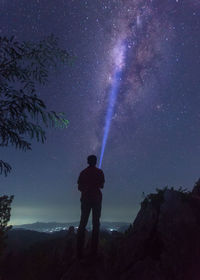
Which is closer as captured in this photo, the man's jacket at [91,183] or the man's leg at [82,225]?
the man's leg at [82,225]

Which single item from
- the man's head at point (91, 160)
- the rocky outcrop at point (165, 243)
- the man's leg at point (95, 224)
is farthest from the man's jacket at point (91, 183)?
the rocky outcrop at point (165, 243)

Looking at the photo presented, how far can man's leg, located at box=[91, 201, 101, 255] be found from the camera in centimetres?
612

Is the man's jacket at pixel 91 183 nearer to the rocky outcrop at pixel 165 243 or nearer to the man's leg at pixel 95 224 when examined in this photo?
the man's leg at pixel 95 224

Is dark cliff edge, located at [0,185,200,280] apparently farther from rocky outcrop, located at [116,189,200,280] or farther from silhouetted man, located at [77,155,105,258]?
silhouetted man, located at [77,155,105,258]

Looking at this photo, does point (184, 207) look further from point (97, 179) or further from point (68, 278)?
point (68, 278)

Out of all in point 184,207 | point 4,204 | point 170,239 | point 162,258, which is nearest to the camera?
point 162,258

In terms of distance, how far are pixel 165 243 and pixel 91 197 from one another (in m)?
2.63

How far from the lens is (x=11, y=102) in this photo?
23.6 feet

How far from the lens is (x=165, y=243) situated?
640 centimetres

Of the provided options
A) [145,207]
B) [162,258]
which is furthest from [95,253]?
[145,207]

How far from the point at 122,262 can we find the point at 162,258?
1305 millimetres

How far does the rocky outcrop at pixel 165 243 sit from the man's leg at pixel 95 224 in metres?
1.12

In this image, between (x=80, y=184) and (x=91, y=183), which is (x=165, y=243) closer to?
(x=91, y=183)

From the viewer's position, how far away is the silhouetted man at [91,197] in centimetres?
616
